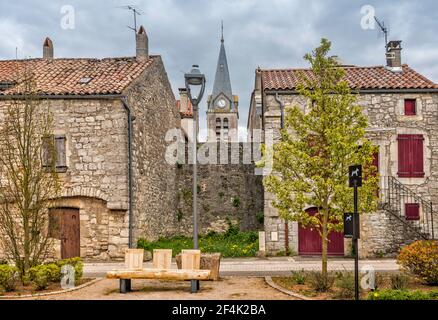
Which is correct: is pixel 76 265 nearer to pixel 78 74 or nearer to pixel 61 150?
pixel 61 150

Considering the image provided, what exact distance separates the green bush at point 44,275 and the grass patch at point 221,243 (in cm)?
567

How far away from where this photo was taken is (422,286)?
9930 millimetres

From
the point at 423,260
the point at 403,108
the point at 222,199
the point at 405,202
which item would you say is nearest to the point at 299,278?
the point at 423,260

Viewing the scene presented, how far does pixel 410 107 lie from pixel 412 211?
3740 mm

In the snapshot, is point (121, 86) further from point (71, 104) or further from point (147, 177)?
point (147, 177)

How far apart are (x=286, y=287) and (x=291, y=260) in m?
5.06

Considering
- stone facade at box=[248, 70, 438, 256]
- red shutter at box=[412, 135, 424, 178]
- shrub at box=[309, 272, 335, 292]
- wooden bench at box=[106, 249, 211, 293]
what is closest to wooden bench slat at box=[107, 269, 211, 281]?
wooden bench at box=[106, 249, 211, 293]

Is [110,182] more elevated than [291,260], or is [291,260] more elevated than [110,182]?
[110,182]

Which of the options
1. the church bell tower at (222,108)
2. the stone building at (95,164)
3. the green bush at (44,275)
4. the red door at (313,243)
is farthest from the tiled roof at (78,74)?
the church bell tower at (222,108)

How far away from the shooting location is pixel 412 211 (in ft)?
52.0

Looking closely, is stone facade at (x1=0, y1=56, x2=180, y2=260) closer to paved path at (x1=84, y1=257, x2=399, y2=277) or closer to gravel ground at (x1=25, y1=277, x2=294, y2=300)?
paved path at (x1=84, y1=257, x2=399, y2=277)

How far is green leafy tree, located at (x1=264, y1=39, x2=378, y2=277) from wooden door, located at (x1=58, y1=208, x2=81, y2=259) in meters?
7.92

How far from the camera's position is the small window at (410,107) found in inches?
643
